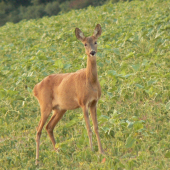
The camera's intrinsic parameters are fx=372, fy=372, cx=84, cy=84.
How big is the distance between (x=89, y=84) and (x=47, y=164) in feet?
5.01

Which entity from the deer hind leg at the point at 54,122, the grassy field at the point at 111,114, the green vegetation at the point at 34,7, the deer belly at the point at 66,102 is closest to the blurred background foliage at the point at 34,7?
the green vegetation at the point at 34,7

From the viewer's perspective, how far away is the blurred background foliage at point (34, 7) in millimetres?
41375

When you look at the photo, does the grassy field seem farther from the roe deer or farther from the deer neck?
the deer neck

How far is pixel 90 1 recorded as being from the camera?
4125 centimetres

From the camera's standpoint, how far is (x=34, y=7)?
43906mm

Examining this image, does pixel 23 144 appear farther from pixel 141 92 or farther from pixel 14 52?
pixel 14 52

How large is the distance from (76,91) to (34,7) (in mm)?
38933

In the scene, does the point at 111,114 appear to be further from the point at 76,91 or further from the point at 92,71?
the point at 92,71

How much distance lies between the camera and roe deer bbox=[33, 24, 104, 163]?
6.25 metres

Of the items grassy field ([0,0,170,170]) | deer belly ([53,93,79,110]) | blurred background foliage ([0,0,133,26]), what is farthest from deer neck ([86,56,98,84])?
blurred background foliage ([0,0,133,26])

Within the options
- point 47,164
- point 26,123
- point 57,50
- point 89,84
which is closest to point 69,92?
point 89,84

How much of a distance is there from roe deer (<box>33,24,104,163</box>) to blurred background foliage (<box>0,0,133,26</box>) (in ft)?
110

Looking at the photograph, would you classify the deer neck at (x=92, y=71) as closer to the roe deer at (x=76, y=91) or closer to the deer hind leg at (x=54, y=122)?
the roe deer at (x=76, y=91)

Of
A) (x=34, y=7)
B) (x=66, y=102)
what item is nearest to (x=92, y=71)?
(x=66, y=102)
